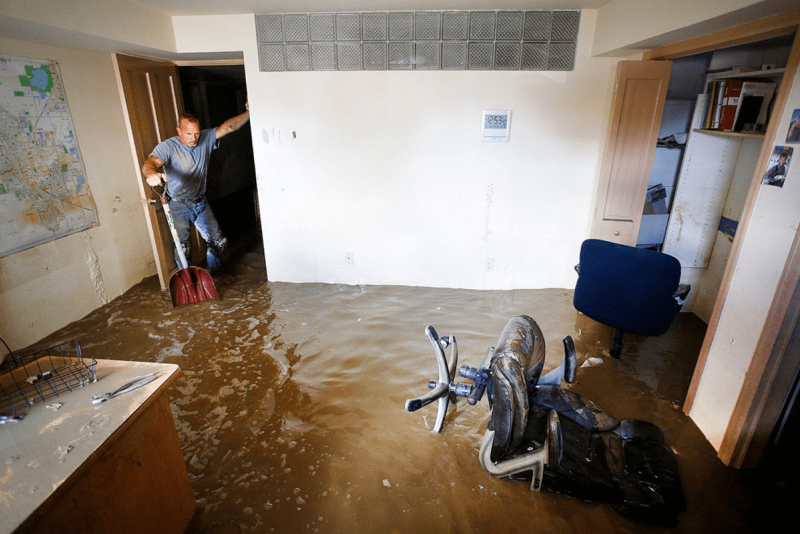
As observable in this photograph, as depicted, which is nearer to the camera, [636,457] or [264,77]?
[636,457]

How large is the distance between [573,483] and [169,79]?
4876 millimetres

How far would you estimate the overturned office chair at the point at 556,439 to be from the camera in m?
1.88

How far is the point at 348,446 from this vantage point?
7.64 feet

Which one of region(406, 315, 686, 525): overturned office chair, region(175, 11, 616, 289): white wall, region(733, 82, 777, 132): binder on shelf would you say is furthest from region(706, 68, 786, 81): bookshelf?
region(406, 315, 686, 525): overturned office chair

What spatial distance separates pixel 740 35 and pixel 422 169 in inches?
94.5

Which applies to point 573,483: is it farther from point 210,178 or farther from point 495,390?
point 210,178

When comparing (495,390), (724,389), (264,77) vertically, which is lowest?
(724,389)

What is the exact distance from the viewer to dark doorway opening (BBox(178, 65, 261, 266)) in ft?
18.8

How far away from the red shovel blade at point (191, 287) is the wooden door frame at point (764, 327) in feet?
13.1

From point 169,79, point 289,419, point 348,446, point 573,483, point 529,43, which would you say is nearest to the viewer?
point 573,483

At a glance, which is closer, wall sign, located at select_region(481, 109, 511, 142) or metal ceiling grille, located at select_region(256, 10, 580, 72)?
metal ceiling grille, located at select_region(256, 10, 580, 72)

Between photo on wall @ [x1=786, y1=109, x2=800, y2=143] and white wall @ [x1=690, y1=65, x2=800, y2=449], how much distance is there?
0.08 ft

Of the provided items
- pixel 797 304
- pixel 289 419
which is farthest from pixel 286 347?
pixel 797 304

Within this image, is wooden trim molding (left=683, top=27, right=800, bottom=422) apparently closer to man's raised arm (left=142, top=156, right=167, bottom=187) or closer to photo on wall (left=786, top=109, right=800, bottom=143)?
photo on wall (left=786, top=109, right=800, bottom=143)
